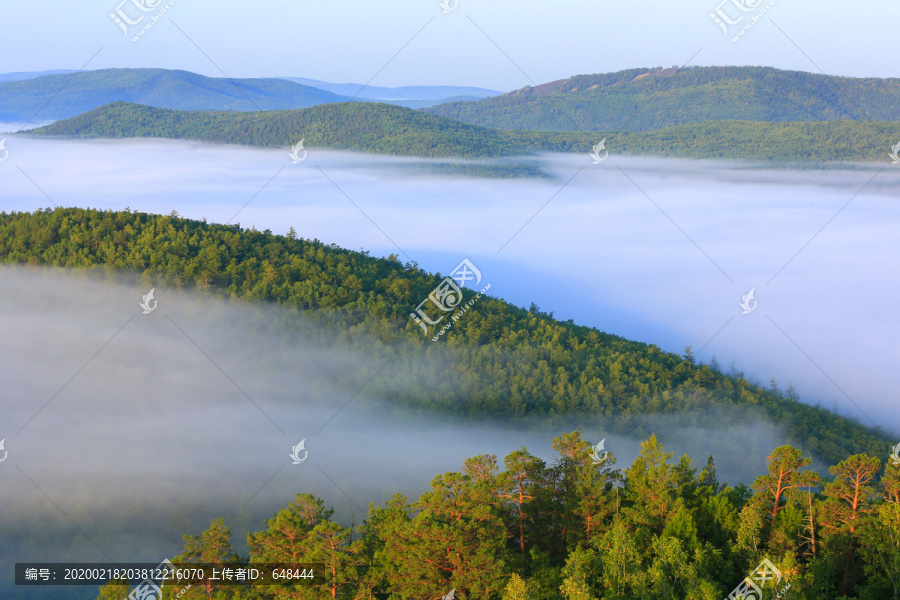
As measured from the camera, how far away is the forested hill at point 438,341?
70.9 meters

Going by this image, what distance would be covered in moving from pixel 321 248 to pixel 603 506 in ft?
223

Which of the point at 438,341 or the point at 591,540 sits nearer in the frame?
the point at 591,540

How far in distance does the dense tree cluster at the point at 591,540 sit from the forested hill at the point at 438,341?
41.2 metres

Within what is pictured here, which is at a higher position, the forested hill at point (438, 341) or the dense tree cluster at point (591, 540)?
the forested hill at point (438, 341)

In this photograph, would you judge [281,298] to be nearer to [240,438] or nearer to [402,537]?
[240,438]

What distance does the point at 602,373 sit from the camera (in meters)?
73.6

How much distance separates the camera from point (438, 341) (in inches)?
3068

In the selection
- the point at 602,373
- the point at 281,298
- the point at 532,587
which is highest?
the point at 281,298

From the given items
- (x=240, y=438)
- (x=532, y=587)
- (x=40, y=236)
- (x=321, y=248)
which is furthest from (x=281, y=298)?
(x=532, y=587)

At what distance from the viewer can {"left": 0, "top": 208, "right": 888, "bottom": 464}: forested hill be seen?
70938 mm

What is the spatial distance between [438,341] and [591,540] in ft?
172

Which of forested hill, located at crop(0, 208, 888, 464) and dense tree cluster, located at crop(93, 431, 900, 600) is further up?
forested hill, located at crop(0, 208, 888, 464)

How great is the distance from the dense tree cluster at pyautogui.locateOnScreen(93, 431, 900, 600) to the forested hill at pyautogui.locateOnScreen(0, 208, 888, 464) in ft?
135

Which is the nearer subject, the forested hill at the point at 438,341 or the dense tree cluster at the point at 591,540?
the dense tree cluster at the point at 591,540
